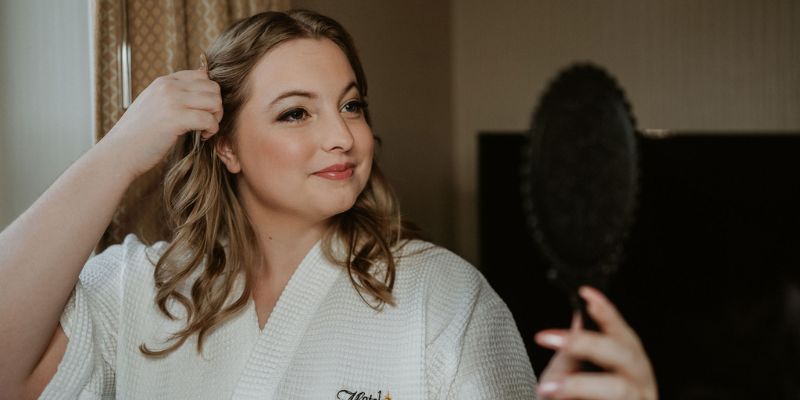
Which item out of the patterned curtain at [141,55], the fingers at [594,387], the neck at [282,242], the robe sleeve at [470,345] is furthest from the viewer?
the patterned curtain at [141,55]

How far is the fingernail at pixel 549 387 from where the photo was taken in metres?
0.71

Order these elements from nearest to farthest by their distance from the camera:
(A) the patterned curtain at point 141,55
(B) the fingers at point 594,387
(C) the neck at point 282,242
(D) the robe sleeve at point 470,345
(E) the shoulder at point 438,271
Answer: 1. (B) the fingers at point 594,387
2. (D) the robe sleeve at point 470,345
3. (E) the shoulder at point 438,271
4. (C) the neck at point 282,242
5. (A) the patterned curtain at point 141,55

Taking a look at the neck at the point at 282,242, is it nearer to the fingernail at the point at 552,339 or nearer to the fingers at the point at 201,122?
the fingers at the point at 201,122

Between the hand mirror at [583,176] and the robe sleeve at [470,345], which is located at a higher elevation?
the hand mirror at [583,176]

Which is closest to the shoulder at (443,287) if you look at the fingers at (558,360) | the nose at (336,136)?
the nose at (336,136)

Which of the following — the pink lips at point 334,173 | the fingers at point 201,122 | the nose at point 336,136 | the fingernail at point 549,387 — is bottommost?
the fingernail at point 549,387

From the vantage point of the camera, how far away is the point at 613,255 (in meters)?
0.70

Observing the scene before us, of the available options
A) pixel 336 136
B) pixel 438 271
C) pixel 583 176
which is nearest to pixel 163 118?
pixel 336 136

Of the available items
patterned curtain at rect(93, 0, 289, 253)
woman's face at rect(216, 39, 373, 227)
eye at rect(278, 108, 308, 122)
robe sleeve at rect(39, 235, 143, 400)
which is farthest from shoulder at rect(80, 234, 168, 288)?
eye at rect(278, 108, 308, 122)

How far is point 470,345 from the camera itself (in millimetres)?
1272

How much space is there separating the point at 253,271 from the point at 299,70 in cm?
42

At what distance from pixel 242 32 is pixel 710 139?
91 centimetres

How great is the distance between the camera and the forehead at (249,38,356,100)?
1.33m

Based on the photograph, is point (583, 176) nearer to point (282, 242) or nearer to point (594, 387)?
point (594, 387)
